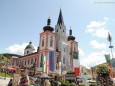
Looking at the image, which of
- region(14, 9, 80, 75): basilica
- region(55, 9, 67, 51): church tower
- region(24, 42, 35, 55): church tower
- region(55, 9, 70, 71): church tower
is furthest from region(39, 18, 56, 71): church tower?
region(24, 42, 35, 55): church tower

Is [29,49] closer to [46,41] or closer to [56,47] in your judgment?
[56,47]

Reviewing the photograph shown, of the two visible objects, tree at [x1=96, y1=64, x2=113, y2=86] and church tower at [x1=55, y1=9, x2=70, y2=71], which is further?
church tower at [x1=55, y1=9, x2=70, y2=71]

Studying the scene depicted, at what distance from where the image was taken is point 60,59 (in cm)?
6050

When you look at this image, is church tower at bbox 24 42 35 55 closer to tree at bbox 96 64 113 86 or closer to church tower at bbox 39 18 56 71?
church tower at bbox 39 18 56 71

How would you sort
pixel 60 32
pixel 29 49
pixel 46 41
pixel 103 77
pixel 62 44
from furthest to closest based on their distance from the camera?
pixel 29 49, pixel 60 32, pixel 62 44, pixel 46 41, pixel 103 77

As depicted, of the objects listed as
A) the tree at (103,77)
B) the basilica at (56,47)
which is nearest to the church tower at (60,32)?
the basilica at (56,47)

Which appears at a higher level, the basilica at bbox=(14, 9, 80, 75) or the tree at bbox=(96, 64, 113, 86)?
the basilica at bbox=(14, 9, 80, 75)

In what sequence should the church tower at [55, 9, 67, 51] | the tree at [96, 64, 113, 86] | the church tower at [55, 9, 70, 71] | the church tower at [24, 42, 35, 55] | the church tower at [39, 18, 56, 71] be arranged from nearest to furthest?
1. the tree at [96, 64, 113, 86]
2. the church tower at [39, 18, 56, 71]
3. the church tower at [55, 9, 70, 71]
4. the church tower at [55, 9, 67, 51]
5. the church tower at [24, 42, 35, 55]

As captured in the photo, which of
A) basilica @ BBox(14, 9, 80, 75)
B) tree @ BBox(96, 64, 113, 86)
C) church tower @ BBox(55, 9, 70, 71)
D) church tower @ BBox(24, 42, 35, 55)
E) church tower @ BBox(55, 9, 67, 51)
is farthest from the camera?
church tower @ BBox(24, 42, 35, 55)

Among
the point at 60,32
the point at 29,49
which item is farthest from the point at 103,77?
the point at 29,49

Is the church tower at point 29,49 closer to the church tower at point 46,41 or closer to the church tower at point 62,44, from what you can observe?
the church tower at point 62,44

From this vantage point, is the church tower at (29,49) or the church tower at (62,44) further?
the church tower at (29,49)

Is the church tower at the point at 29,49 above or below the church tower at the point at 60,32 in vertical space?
below

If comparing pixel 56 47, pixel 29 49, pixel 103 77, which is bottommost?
pixel 103 77
